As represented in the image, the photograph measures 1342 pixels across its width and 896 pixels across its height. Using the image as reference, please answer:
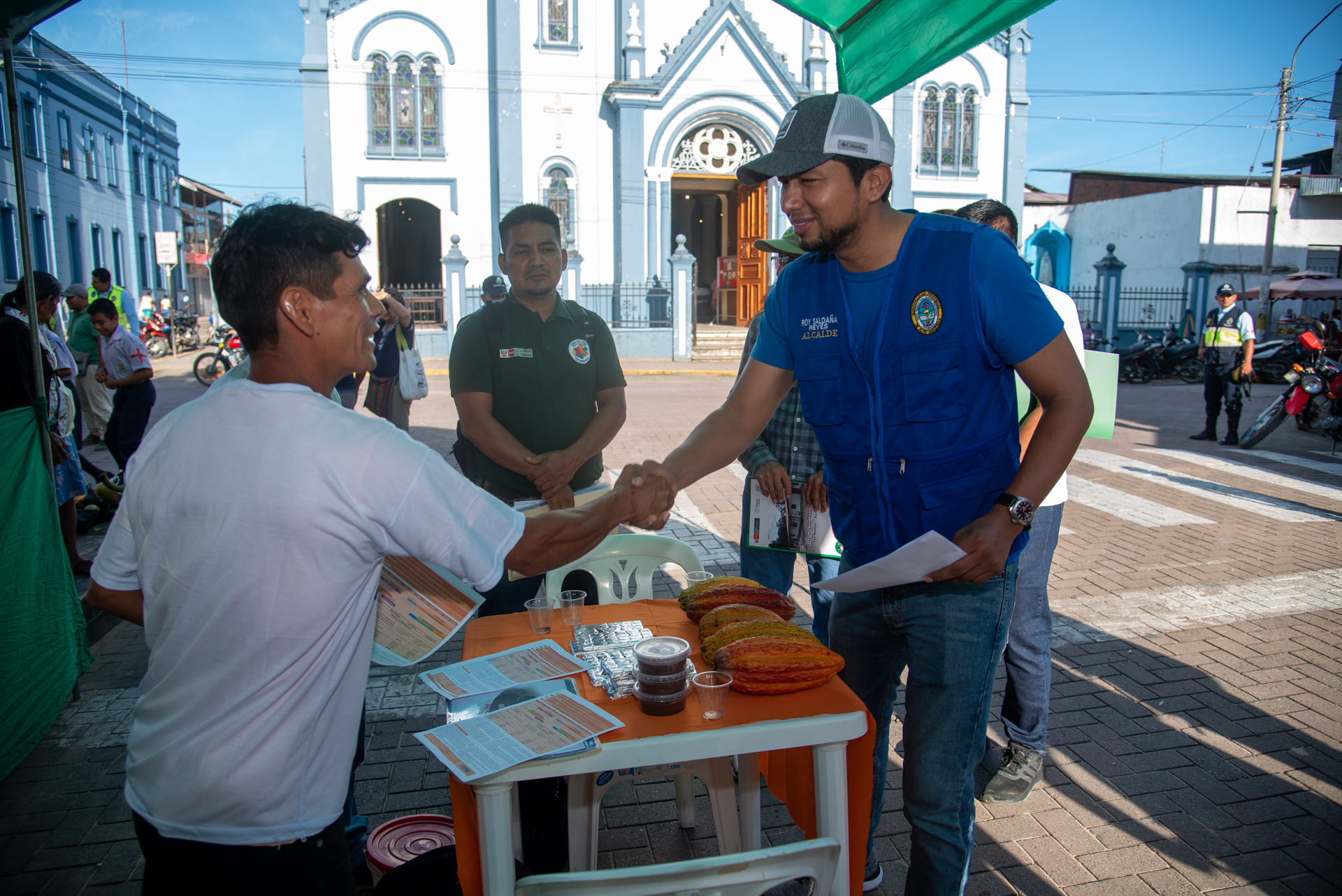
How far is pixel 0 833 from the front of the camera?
2.99 m

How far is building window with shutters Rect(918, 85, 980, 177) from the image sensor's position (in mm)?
22438

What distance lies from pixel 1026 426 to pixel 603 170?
19.6m

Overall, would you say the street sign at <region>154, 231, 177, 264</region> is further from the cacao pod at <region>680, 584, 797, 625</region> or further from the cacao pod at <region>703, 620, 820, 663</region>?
the cacao pod at <region>703, 620, 820, 663</region>

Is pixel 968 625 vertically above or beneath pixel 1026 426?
beneath

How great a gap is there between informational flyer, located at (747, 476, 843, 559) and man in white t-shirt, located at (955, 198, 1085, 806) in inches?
29.5

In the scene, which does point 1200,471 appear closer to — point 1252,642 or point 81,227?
point 1252,642

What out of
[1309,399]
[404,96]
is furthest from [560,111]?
[1309,399]

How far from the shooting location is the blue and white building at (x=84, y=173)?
2308cm

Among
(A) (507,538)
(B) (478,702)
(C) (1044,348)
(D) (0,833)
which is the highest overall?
(C) (1044,348)

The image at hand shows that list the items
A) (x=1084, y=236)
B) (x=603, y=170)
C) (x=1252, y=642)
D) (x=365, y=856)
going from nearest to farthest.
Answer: (x=365, y=856) < (x=1252, y=642) < (x=603, y=170) < (x=1084, y=236)

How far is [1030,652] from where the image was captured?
10.4 ft

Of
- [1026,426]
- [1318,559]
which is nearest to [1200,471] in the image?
[1318,559]

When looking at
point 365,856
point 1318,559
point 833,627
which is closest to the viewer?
point 833,627

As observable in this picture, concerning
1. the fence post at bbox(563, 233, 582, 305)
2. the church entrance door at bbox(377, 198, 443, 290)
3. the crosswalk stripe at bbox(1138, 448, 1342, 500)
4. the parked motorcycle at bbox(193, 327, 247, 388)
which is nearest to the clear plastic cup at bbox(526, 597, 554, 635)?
the crosswalk stripe at bbox(1138, 448, 1342, 500)
